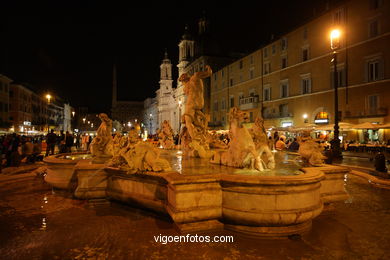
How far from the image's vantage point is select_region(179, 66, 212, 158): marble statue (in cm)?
903

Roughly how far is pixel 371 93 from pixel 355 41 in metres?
5.27

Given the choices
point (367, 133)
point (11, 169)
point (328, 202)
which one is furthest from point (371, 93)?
point (11, 169)

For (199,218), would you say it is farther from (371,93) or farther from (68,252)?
(371,93)

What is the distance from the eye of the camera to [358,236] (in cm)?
454

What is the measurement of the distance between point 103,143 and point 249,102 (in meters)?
36.7

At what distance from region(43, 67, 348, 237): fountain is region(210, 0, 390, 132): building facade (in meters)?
13.5

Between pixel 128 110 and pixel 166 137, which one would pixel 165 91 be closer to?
pixel 128 110

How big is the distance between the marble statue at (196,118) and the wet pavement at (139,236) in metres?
3.50

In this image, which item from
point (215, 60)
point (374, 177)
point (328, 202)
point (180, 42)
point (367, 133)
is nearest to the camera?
point (328, 202)

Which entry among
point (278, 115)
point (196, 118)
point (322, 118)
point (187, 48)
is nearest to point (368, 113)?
point (322, 118)

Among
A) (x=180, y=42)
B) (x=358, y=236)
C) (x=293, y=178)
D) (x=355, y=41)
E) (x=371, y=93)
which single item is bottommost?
(x=358, y=236)

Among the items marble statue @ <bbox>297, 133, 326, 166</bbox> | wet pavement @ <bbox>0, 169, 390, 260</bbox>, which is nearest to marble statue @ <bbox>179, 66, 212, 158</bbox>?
marble statue @ <bbox>297, 133, 326, 166</bbox>

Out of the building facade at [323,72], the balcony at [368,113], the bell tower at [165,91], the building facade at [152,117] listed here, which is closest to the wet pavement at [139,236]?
the building facade at [323,72]

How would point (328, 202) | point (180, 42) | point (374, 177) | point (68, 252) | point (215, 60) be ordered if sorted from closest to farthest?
point (68, 252), point (328, 202), point (374, 177), point (215, 60), point (180, 42)
